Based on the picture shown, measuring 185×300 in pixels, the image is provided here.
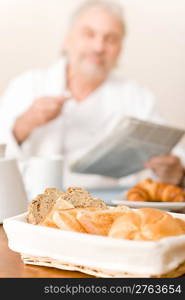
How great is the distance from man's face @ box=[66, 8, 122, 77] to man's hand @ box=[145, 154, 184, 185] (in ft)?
3.29

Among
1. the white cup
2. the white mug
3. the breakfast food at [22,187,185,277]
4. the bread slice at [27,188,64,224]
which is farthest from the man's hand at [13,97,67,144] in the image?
the breakfast food at [22,187,185,277]

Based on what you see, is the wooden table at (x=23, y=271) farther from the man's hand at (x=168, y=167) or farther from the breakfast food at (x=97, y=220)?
the man's hand at (x=168, y=167)

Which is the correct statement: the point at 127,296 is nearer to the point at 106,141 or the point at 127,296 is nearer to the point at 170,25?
the point at 106,141

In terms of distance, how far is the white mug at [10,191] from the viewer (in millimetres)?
985

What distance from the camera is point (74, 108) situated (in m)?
3.06

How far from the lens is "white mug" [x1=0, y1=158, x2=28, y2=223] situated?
A: 98cm

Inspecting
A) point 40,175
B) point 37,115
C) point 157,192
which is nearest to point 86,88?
point 37,115

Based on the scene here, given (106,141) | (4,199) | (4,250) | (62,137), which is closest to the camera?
(4,250)

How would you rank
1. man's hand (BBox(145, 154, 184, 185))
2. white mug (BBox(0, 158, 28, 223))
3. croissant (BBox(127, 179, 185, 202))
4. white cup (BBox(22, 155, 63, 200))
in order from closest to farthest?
white mug (BBox(0, 158, 28, 223))
white cup (BBox(22, 155, 63, 200))
croissant (BBox(127, 179, 185, 202))
man's hand (BBox(145, 154, 184, 185))

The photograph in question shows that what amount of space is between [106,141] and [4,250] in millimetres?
1108

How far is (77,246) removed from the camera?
64cm

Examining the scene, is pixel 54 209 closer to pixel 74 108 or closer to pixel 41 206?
pixel 41 206

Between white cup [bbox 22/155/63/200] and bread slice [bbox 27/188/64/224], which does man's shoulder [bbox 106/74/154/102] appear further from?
bread slice [bbox 27/188/64/224]

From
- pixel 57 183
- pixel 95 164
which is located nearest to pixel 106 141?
pixel 95 164
